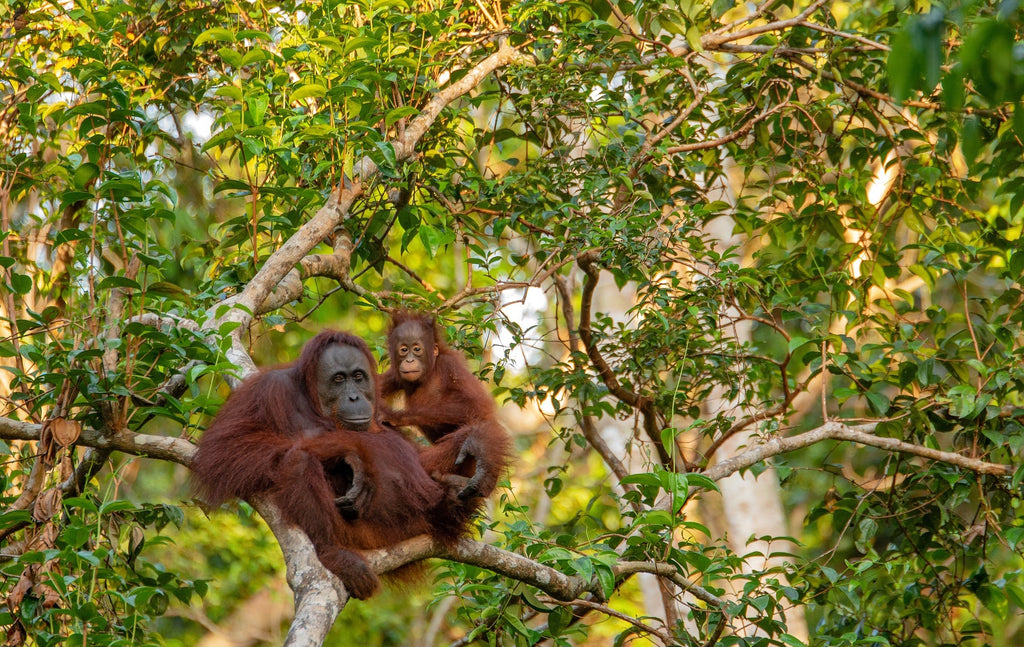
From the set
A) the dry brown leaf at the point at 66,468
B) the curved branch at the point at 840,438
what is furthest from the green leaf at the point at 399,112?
the curved branch at the point at 840,438

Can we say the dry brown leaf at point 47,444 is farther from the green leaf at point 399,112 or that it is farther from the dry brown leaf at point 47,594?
the green leaf at point 399,112

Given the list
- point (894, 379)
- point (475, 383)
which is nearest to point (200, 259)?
point (475, 383)

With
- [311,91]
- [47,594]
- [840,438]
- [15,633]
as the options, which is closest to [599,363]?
[840,438]

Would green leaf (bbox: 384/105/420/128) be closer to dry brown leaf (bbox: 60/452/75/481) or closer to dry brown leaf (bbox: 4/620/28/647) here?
dry brown leaf (bbox: 60/452/75/481)

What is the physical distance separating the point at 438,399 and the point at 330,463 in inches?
43.1

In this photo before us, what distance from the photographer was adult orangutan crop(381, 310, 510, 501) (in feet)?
12.5

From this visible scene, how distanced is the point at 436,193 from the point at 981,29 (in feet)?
11.1

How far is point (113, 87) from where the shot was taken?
3039 millimetres

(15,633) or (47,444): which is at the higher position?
(47,444)

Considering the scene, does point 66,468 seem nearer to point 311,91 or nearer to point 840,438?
point 311,91

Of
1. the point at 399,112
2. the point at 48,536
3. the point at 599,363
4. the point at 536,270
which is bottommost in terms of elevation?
the point at 48,536

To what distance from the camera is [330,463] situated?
130 inches

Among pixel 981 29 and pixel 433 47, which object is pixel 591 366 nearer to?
pixel 433 47

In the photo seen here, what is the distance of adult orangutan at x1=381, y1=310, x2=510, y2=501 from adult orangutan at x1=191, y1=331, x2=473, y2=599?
0.13 meters
